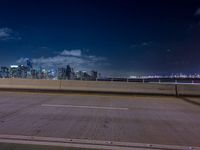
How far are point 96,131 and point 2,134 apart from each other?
230 centimetres

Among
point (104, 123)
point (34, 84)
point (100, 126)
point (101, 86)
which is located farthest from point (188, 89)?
point (100, 126)

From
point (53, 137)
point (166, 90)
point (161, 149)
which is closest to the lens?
point (161, 149)

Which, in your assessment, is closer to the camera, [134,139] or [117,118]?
[134,139]

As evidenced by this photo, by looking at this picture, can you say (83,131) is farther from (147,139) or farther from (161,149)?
(161,149)

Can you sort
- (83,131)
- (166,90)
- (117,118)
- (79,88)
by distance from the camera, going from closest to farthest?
(83,131)
(117,118)
(166,90)
(79,88)

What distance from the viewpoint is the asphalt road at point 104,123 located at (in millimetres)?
7922

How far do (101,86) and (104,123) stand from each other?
586 inches

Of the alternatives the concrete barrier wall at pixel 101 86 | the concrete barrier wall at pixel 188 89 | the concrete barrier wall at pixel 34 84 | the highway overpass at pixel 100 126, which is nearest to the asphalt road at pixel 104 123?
the highway overpass at pixel 100 126

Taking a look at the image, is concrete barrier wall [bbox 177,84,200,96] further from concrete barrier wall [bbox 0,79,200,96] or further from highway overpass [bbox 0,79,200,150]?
highway overpass [bbox 0,79,200,150]

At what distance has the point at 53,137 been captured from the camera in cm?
766

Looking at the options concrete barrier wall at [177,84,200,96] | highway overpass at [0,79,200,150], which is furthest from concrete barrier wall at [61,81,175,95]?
highway overpass at [0,79,200,150]

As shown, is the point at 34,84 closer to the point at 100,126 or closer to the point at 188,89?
the point at 188,89

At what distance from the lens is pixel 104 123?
9547 mm

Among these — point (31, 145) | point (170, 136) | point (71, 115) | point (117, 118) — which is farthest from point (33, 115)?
point (170, 136)
